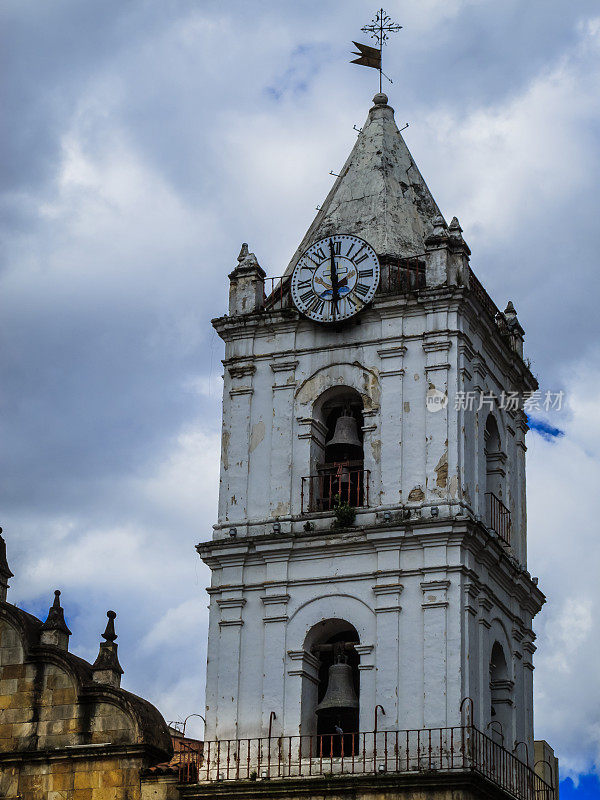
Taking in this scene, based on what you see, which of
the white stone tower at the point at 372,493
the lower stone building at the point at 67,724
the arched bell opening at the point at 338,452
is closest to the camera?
the white stone tower at the point at 372,493

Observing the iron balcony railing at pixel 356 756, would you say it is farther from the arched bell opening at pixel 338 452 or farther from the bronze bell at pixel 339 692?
the arched bell opening at pixel 338 452

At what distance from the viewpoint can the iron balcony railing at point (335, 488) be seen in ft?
106

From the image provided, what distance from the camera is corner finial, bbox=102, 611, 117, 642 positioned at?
3222 cm

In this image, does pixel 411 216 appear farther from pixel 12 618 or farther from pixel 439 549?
pixel 12 618

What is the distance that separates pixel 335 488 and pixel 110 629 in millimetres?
4880

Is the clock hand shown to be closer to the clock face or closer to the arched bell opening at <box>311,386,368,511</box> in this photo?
the clock face

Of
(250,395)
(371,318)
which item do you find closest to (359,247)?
(371,318)

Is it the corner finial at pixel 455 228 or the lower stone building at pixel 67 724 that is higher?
the corner finial at pixel 455 228

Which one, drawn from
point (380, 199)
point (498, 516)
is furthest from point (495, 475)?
point (380, 199)

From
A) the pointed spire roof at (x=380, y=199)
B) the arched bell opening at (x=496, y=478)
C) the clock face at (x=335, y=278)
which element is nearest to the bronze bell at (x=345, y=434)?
the clock face at (x=335, y=278)

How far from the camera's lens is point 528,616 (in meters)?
34.7

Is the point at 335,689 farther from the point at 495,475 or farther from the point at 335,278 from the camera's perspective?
the point at 335,278

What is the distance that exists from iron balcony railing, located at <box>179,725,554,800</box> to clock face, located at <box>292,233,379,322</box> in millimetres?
8068

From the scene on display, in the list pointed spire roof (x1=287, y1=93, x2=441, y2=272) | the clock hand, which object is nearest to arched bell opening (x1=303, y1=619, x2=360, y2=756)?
the clock hand
